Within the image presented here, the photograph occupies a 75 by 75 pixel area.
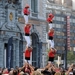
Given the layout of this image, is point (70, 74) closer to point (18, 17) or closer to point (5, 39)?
point (5, 39)

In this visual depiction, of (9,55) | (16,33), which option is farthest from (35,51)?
(9,55)

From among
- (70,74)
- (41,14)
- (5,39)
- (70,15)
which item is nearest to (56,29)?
(70,15)

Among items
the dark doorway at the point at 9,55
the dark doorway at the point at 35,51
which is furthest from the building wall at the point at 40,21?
the dark doorway at the point at 9,55

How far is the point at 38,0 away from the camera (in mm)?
46938

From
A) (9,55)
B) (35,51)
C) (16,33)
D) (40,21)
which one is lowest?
(35,51)

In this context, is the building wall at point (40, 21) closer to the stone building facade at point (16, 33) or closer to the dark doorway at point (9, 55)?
the stone building facade at point (16, 33)

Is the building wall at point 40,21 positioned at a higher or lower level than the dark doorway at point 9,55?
higher

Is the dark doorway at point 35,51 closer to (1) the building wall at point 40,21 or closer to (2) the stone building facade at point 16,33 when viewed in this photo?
(2) the stone building facade at point 16,33

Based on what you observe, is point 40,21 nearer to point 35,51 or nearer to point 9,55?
point 35,51

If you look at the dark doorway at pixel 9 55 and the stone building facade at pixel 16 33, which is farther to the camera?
the stone building facade at pixel 16 33

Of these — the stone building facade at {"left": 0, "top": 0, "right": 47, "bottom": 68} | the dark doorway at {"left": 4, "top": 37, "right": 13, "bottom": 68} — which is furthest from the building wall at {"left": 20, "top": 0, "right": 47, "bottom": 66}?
the dark doorway at {"left": 4, "top": 37, "right": 13, "bottom": 68}

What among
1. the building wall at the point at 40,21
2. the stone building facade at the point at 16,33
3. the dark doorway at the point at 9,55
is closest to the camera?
the dark doorway at the point at 9,55

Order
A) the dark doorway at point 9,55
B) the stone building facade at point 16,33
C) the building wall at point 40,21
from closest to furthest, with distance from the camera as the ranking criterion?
the dark doorway at point 9,55
the stone building facade at point 16,33
the building wall at point 40,21

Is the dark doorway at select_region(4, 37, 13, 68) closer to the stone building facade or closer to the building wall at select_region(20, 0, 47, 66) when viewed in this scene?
the stone building facade
